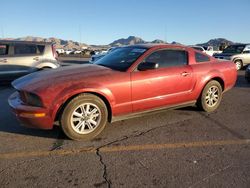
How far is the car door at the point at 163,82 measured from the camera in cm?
510

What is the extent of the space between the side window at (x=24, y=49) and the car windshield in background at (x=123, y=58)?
5654mm

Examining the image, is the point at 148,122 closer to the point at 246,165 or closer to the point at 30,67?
the point at 246,165

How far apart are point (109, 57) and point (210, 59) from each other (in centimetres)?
224

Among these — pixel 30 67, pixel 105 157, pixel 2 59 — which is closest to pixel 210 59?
pixel 105 157

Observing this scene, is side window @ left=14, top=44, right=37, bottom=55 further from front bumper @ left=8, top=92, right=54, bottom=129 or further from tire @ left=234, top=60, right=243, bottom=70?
tire @ left=234, top=60, right=243, bottom=70

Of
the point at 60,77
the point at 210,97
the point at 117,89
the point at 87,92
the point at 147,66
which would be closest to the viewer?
the point at 87,92

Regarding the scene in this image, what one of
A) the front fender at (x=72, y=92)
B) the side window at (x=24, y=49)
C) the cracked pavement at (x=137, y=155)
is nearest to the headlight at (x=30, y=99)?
the front fender at (x=72, y=92)

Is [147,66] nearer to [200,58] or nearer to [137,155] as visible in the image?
[200,58]

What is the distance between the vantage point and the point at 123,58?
5.57 m

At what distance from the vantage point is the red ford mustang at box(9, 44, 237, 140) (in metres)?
4.46

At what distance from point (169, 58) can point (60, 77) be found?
2190 millimetres

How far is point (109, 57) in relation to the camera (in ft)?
19.6

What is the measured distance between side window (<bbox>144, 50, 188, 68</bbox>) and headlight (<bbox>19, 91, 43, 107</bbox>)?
206 centimetres

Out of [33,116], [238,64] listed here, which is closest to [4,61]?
[33,116]
